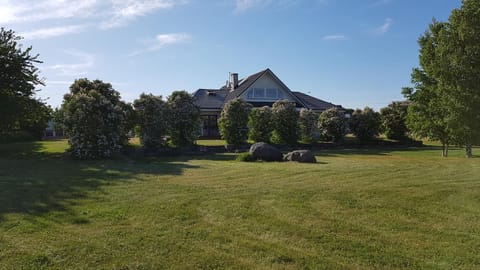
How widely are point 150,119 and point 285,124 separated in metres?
8.85

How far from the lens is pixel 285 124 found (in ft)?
78.4

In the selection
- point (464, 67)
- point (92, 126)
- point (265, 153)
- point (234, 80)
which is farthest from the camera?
point (234, 80)

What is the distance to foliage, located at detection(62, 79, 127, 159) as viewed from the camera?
1559 centimetres

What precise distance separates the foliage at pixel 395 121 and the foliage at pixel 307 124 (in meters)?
7.77

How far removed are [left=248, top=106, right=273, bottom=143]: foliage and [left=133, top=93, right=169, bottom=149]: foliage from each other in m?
6.35

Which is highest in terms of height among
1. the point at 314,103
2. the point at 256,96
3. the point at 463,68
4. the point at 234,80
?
the point at 234,80

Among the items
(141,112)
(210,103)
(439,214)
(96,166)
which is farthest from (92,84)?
(439,214)

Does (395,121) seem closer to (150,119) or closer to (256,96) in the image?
(256,96)

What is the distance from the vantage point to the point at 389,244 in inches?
191

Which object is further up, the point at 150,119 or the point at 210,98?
the point at 210,98

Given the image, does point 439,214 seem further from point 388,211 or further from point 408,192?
point 408,192

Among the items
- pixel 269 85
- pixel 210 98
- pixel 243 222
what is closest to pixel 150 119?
pixel 243 222

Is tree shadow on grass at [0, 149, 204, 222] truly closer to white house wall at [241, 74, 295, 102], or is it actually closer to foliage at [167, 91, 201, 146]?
foliage at [167, 91, 201, 146]

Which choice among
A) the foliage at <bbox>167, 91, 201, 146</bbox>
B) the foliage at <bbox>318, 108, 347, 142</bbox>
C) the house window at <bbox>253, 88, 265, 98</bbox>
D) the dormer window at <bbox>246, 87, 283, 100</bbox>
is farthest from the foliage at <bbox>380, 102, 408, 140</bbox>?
the foliage at <bbox>167, 91, 201, 146</bbox>
